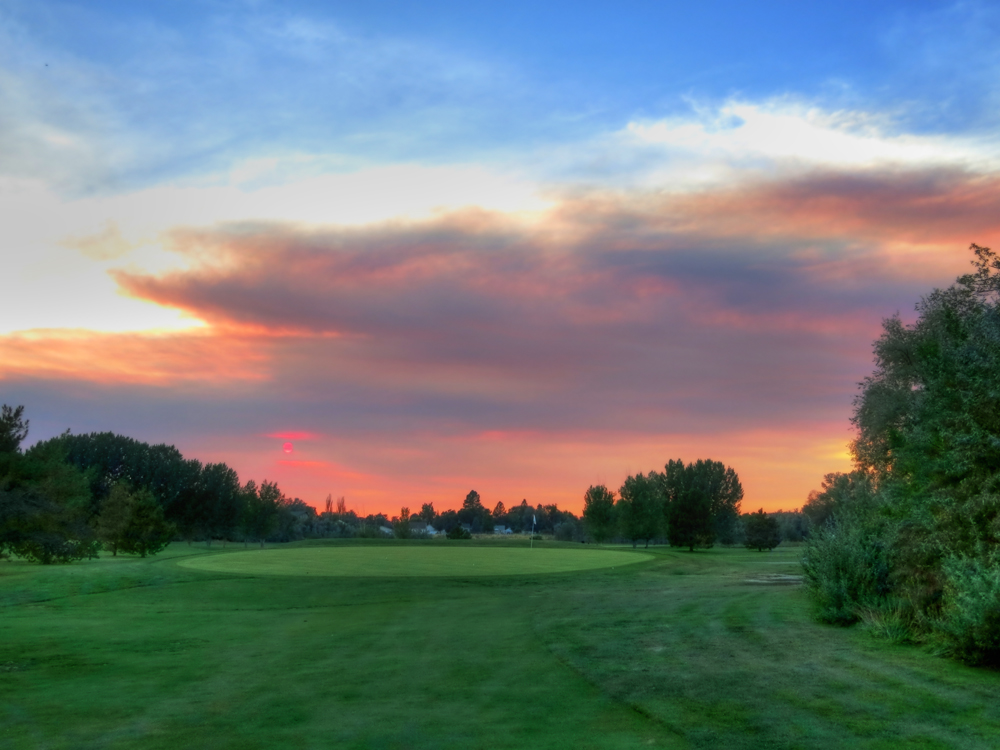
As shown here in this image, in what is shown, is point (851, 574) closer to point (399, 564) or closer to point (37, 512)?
point (37, 512)

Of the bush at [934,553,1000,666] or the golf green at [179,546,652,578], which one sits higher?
the bush at [934,553,1000,666]

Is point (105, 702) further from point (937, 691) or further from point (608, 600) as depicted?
point (608, 600)

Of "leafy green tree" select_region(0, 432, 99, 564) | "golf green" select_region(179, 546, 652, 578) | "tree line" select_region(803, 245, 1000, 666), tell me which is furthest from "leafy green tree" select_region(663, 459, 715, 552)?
"leafy green tree" select_region(0, 432, 99, 564)

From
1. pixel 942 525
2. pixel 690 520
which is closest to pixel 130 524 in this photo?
pixel 690 520

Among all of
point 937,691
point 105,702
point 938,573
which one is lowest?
→ point 105,702

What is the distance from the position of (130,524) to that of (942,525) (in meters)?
55.0

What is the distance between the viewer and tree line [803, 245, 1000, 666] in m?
13.9

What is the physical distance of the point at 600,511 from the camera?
307ft

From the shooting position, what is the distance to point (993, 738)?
9.54 meters

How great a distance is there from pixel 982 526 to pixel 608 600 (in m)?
14.2

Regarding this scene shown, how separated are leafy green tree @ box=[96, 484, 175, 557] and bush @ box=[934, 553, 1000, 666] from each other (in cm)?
5503

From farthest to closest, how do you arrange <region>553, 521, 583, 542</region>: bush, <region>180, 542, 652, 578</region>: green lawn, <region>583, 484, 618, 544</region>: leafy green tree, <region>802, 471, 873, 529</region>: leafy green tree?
<region>553, 521, 583, 542</region>: bush
<region>583, 484, 618, 544</region>: leafy green tree
<region>180, 542, 652, 578</region>: green lawn
<region>802, 471, 873, 529</region>: leafy green tree

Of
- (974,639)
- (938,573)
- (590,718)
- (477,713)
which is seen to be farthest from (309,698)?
(938,573)

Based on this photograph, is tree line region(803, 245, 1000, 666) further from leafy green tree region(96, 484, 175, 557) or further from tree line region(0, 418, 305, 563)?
leafy green tree region(96, 484, 175, 557)
